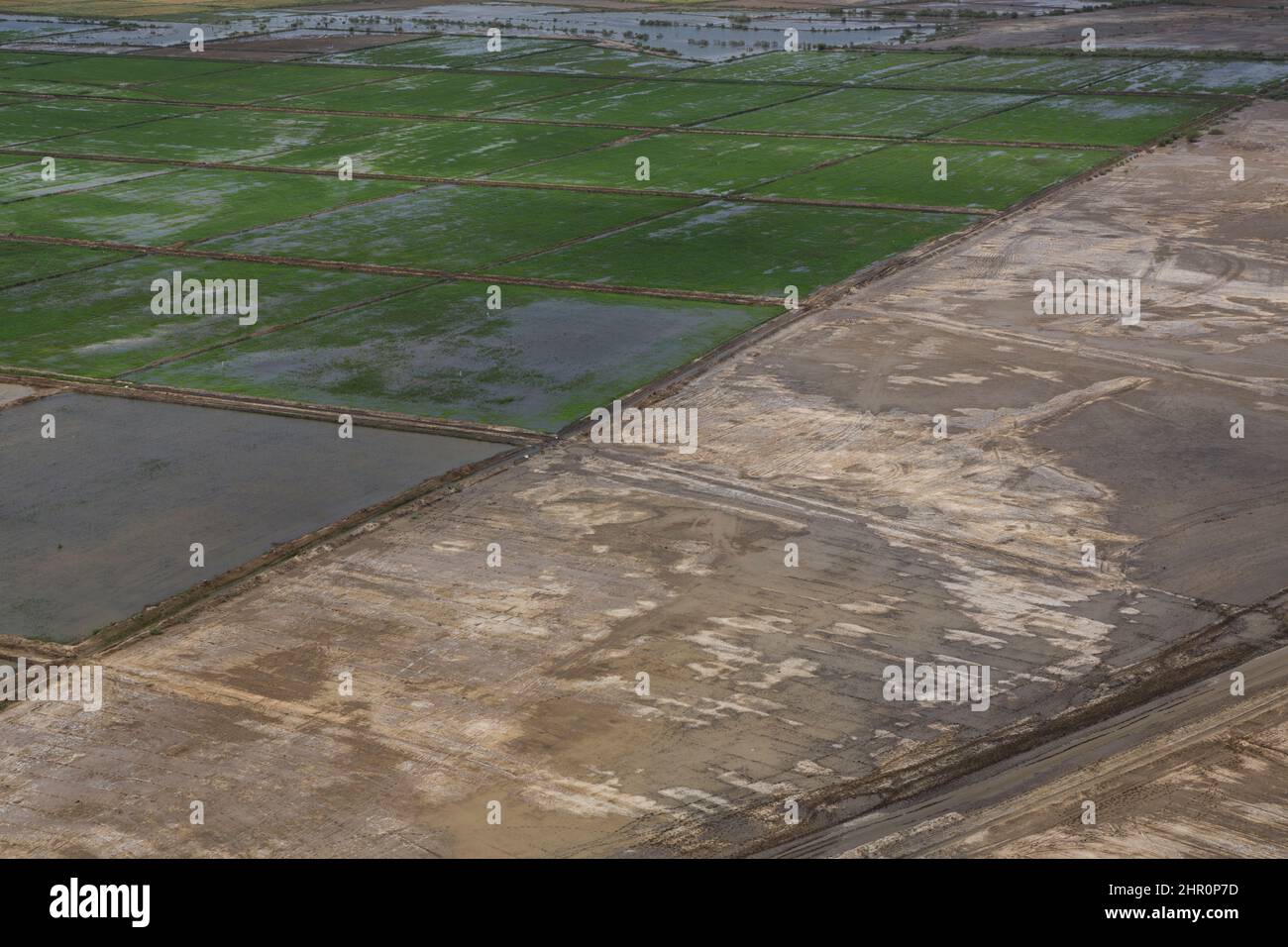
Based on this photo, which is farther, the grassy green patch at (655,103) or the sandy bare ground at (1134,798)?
the grassy green patch at (655,103)

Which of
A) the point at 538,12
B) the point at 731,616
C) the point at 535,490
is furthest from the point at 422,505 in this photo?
the point at 538,12

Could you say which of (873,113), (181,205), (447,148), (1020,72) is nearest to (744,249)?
(181,205)

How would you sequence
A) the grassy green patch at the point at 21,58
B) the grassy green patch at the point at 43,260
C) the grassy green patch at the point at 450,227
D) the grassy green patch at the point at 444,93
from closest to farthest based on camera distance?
the grassy green patch at the point at 43,260, the grassy green patch at the point at 450,227, the grassy green patch at the point at 444,93, the grassy green patch at the point at 21,58

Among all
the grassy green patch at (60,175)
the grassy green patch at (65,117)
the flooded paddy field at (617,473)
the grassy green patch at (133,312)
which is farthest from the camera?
the grassy green patch at (65,117)

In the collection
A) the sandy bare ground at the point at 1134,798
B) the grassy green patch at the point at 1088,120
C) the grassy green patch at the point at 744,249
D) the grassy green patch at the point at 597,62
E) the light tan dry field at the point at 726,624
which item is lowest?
the sandy bare ground at the point at 1134,798

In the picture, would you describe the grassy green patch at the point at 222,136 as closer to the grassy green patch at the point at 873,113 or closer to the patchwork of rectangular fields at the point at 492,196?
the patchwork of rectangular fields at the point at 492,196

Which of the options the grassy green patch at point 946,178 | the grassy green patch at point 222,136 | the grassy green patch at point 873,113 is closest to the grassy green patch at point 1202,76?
the grassy green patch at point 873,113

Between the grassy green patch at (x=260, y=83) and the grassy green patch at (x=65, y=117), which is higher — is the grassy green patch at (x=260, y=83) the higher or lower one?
the higher one
